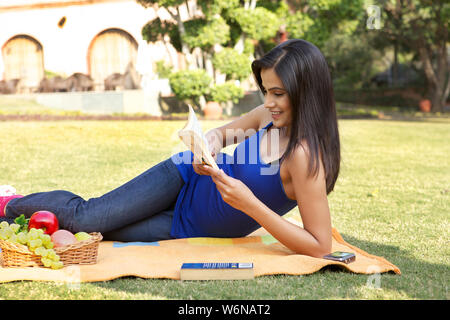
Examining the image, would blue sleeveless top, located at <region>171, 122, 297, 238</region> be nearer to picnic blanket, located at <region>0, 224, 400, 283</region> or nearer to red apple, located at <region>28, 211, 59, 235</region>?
picnic blanket, located at <region>0, 224, 400, 283</region>

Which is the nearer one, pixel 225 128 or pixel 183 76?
pixel 225 128

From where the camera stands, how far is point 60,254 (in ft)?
9.08

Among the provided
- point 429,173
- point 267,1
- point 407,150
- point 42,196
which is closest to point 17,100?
point 267,1

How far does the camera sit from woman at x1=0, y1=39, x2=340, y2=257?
8.67 ft

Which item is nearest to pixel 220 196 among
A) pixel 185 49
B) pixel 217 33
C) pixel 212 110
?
pixel 212 110

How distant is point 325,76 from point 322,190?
559 millimetres

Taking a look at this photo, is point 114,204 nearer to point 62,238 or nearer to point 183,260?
point 62,238

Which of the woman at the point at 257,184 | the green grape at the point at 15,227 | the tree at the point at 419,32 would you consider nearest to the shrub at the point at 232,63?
the tree at the point at 419,32

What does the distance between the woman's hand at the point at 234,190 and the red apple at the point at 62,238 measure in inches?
32.0

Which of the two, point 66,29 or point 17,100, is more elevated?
point 66,29

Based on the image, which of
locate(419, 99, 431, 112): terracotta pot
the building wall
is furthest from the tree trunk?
locate(419, 99, 431, 112): terracotta pot

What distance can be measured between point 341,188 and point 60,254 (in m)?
3.83
